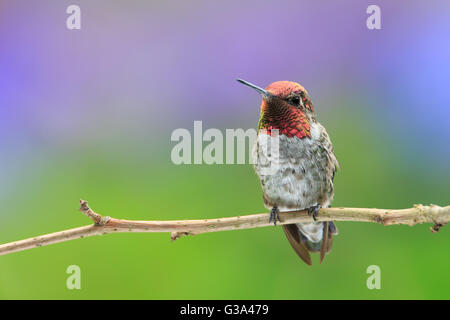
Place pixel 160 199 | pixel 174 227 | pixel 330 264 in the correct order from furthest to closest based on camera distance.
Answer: pixel 160 199 < pixel 330 264 < pixel 174 227

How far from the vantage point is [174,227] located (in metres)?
0.99

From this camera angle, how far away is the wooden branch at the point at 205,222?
34.9 inches

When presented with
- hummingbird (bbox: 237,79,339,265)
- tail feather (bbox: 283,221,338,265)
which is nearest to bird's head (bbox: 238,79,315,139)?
hummingbird (bbox: 237,79,339,265)

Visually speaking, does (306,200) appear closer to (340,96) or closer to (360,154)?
(360,154)

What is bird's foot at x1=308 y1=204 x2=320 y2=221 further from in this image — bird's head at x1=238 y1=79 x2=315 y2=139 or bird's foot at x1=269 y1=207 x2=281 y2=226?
bird's head at x1=238 y1=79 x2=315 y2=139

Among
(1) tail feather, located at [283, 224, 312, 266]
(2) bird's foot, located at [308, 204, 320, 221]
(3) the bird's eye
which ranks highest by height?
(3) the bird's eye

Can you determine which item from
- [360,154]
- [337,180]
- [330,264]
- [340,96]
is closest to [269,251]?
[330,264]

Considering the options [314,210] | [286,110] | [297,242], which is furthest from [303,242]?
[286,110]

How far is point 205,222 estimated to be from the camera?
3.27 feet

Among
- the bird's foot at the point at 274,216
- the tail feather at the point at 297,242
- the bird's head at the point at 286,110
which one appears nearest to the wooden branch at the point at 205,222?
the bird's foot at the point at 274,216

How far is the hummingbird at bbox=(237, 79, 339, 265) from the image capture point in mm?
1118

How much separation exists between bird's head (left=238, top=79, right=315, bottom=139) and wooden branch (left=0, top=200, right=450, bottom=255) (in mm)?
232

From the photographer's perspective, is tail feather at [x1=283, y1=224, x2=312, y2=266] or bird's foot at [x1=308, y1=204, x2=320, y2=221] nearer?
bird's foot at [x1=308, y1=204, x2=320, y2=221]

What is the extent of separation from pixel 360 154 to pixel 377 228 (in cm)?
30
